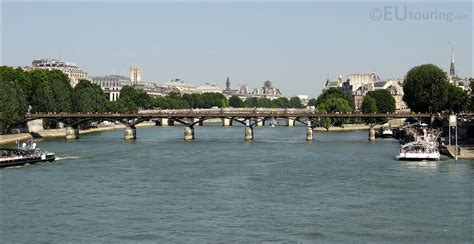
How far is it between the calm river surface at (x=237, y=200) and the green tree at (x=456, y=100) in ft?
130

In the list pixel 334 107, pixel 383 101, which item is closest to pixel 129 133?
pixel 334 107

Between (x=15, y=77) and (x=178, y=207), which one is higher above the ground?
(x=15, y=77)

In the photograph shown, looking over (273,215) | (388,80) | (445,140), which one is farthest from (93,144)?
(388,80)

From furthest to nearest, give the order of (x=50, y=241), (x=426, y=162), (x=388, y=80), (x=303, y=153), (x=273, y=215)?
(x=388, y=80)
(x=303, y=153)
(x=426, y=162)
(x=273, y=215)
(x=50, y=241)

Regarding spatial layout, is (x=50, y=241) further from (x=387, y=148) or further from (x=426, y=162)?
(x=387, y=148)

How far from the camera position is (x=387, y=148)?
70.6 m

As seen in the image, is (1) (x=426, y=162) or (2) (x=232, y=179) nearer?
(2) (x=232, y=179)

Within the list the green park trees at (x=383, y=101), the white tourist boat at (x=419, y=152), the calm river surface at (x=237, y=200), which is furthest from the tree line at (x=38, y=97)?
the green park trees at (x=383, y=101)

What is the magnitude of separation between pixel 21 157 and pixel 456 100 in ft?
190

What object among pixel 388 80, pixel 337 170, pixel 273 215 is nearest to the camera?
pixel 273 215

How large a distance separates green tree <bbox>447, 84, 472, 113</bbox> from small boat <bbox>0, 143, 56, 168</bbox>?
54.0 metres

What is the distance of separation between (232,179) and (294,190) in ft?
18.6

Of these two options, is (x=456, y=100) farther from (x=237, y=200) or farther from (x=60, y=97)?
(x=237, y=200)

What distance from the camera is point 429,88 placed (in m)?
95.0
